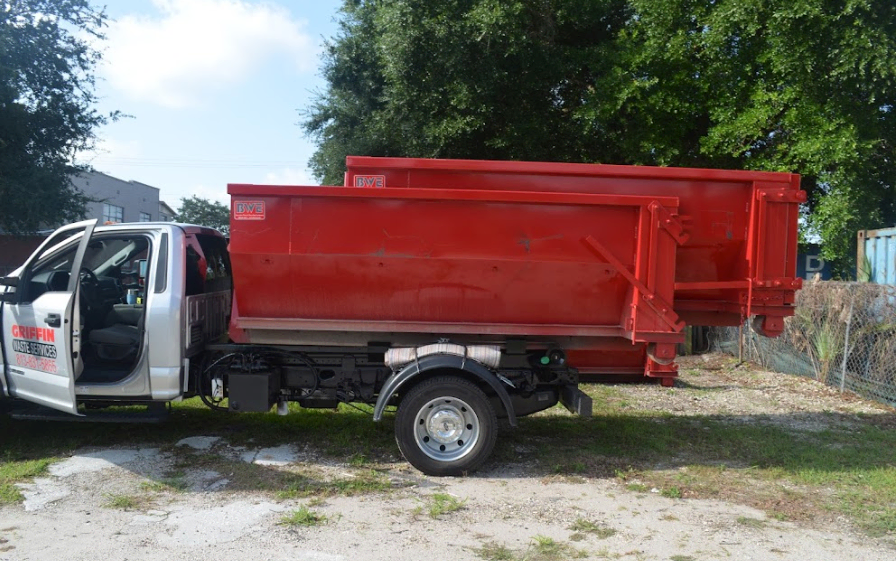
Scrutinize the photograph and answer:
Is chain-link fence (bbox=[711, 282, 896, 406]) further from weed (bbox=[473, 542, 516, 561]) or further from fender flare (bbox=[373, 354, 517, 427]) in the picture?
weed (bbox=[473, 542, 516, 561])

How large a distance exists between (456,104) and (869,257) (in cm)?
700

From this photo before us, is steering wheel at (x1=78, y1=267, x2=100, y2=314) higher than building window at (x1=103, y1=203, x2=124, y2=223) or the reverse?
the reverse

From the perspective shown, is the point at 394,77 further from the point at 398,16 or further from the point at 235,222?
the point at 235,222

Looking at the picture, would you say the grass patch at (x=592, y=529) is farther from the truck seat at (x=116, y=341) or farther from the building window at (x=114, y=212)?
the building window at (x=114, y=212)

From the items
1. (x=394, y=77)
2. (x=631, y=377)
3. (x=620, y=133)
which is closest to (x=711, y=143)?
(x=620, y=133)

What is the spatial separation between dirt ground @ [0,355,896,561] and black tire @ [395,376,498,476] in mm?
163

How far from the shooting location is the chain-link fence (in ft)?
29.6

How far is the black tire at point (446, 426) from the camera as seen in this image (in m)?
5.83

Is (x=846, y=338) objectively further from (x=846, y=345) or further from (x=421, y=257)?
(x=421, y=257)

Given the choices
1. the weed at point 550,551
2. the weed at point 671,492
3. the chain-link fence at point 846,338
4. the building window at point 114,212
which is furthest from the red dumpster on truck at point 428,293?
the building window at point 114,212

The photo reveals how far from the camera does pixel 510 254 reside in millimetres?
5762

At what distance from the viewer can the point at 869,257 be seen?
10484 millimetres

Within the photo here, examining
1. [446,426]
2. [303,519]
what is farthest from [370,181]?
[303,519]

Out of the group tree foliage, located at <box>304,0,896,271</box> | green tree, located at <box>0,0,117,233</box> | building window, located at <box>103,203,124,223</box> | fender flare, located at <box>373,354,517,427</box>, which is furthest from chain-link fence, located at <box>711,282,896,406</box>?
building window, located at <box>103,203,124,223</box>
